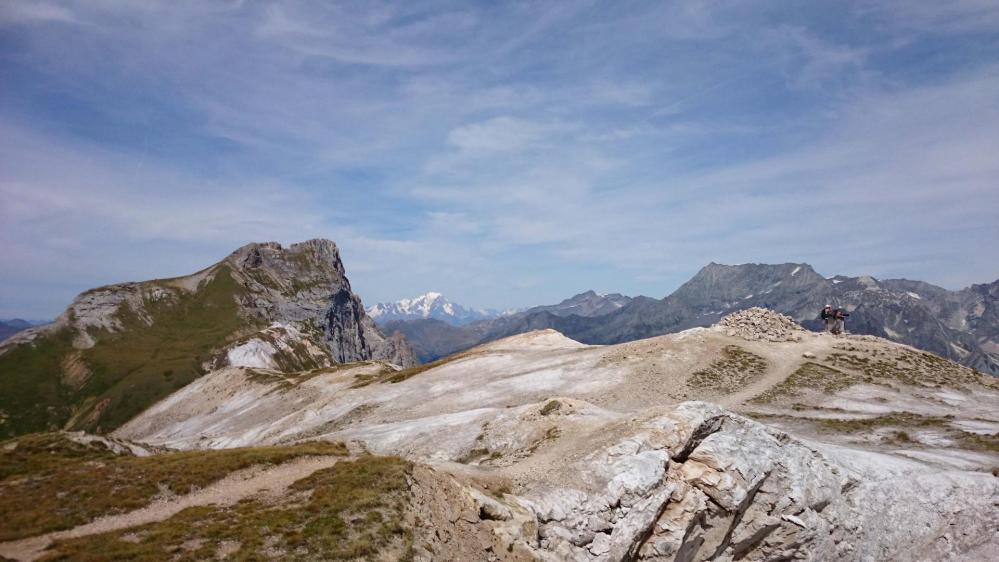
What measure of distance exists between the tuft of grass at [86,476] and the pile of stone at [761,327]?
73.1 m

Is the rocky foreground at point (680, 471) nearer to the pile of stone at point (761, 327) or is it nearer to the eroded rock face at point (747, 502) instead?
the eroded rock face at point (747, 502)

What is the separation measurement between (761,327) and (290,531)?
85.9 metres

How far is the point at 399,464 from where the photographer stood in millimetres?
30500

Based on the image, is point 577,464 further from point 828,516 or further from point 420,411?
point 420,411

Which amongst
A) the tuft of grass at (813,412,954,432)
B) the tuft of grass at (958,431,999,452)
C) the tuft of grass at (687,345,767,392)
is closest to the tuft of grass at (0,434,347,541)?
the tuft of grass at (813,412,954,432)

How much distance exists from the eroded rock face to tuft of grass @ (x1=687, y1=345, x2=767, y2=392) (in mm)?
27394

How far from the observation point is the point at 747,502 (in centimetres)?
3406

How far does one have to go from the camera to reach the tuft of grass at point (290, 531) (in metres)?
22.0

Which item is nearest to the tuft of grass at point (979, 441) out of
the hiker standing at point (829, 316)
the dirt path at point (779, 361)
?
the dirt path at point (779, 361)

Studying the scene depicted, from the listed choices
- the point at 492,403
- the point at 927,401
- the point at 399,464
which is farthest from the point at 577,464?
the point at 927,401

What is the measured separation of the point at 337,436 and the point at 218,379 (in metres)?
96.4

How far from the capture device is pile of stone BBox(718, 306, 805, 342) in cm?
8706

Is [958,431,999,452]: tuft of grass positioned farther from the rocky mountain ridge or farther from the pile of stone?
the pile of stone

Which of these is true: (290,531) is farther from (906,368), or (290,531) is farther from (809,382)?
(906,368)
